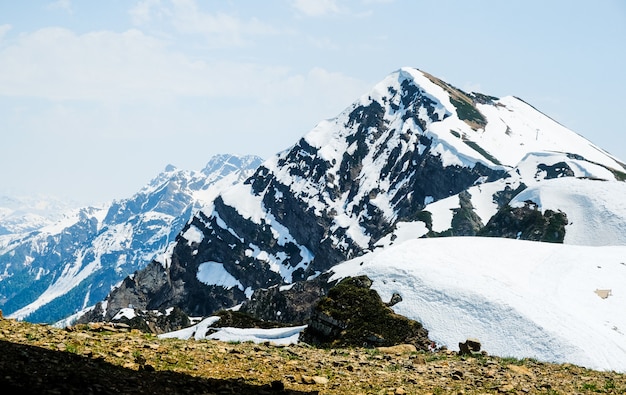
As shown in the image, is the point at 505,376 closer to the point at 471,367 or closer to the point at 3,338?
the point at 471,367

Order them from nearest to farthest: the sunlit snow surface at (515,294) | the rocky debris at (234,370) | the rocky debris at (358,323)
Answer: the rocky debris at (234,370)
the sunlit snow surface at (515,294)
the rocky debris at (358,323)

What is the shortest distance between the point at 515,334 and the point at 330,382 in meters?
30.1

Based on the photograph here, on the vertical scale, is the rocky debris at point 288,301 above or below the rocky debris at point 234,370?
below

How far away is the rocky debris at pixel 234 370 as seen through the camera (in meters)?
13.7

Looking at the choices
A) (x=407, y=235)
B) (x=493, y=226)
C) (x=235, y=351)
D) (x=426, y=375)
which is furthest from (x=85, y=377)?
(x=407, y=235)

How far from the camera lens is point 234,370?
57.3 feet

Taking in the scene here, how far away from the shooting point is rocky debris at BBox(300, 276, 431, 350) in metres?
44.4

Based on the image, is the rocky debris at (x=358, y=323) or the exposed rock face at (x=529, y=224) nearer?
the rocky debris at (x=358, y=323)

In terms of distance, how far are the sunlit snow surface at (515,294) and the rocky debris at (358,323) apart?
1351mm

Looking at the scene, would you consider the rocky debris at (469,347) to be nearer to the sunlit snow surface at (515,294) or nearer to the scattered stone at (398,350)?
the scattered stone at (398,350)

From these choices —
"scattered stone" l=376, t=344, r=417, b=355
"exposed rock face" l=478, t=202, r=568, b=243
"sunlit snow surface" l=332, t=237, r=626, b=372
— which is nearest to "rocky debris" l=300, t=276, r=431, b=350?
"sunlit snow surface" l=332, t=237, r=626, b=372

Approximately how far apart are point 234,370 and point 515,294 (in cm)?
3770

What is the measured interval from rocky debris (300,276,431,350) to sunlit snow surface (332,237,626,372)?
1351 millimetres

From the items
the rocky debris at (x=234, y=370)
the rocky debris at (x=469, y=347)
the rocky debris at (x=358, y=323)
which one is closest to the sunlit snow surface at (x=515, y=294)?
the rocky debris at (x=358, y=323)
